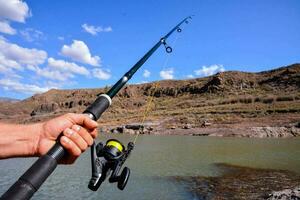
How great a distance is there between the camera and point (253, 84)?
343 ft

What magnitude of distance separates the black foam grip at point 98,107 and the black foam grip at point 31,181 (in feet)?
1.68

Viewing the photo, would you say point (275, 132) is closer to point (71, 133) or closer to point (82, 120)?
point (82, 120)

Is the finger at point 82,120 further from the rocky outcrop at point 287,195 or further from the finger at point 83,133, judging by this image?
the rocky outcrop at point 287,195

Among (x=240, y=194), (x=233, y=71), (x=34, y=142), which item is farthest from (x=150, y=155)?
(x=233, y=71)

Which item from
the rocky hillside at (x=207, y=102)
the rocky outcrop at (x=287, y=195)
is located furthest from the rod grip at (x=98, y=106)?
the rocky outcrop at (x=287, y=195)

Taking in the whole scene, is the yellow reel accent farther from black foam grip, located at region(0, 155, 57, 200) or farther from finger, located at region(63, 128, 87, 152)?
black foam grip, located at region(0, 155, 57, 200)

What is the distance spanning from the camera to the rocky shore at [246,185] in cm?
1473

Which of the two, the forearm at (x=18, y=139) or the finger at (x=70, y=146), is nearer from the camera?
the finger at (x=70, y=146)

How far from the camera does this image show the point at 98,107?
2.57m

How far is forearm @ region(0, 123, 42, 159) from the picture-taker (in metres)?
2.58

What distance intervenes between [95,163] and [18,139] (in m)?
0.62

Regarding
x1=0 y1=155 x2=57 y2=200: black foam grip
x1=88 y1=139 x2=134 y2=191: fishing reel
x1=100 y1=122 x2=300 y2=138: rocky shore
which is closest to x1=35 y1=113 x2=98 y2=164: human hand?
x1=0 y1=155 x2=57 y2=200: black foam grip

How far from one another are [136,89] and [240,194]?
132m

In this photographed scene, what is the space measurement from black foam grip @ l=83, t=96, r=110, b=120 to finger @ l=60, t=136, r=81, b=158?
34cm
